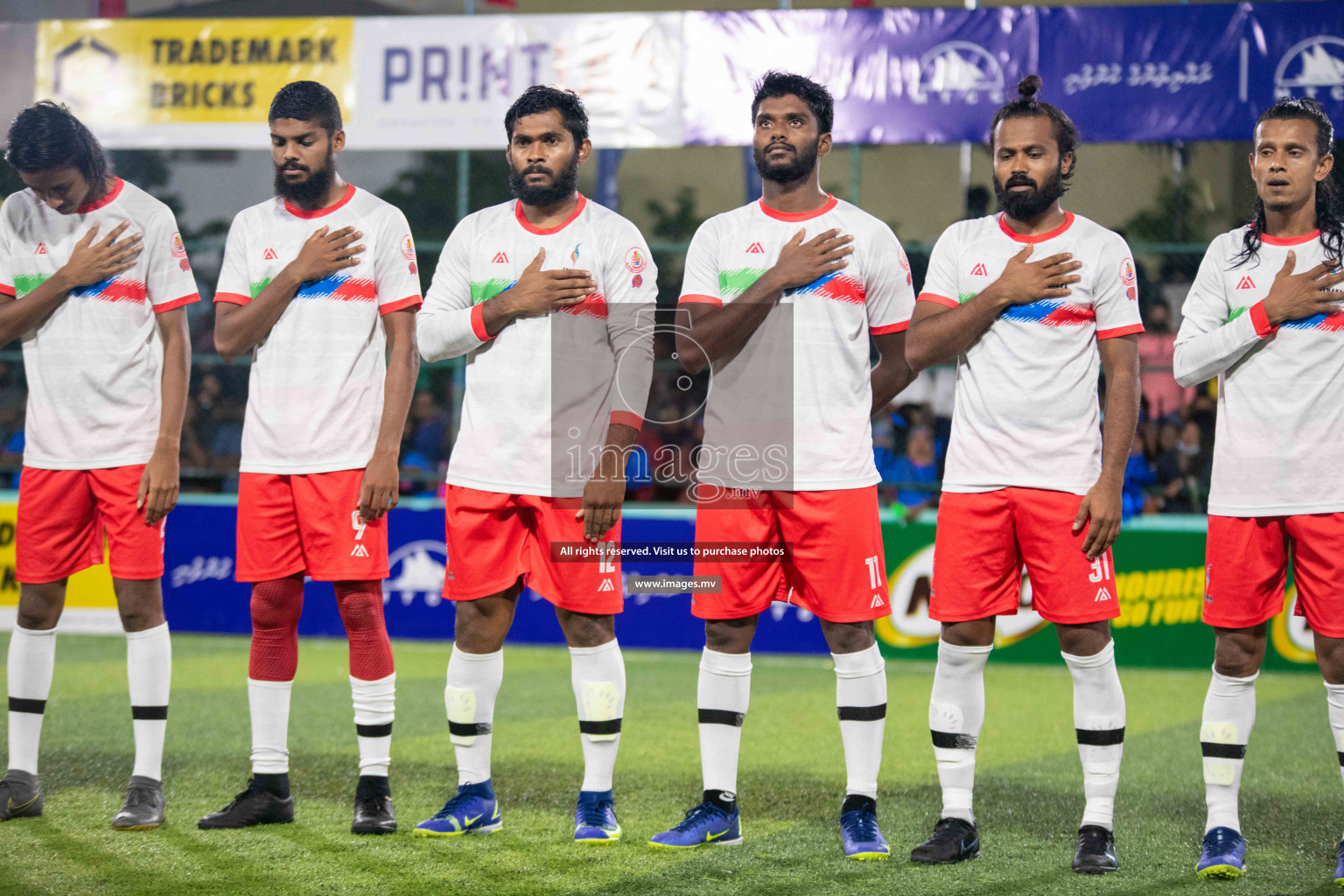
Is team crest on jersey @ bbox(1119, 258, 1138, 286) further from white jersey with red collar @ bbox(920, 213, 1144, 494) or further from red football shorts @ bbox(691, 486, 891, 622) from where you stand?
red football shorts @ bbox(691, 486, 891, 622)

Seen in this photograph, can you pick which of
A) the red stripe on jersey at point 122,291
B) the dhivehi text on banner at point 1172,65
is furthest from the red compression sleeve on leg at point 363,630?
the dhivehi text on banner at point 1172,65

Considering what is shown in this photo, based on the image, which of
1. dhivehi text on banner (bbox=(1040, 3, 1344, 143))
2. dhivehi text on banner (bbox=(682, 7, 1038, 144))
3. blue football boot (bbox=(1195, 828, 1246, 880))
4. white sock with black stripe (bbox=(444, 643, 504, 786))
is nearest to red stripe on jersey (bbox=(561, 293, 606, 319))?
white sock with black stripe (bbox=(444, 643, 504, 786))

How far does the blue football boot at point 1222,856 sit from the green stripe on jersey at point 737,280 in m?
2.32

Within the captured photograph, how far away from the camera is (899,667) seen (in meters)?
9.11

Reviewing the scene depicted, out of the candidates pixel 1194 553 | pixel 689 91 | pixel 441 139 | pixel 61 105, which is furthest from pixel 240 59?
pixel 1194 553

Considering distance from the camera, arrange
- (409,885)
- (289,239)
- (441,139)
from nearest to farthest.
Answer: (409,885), (289,239), (441,139)

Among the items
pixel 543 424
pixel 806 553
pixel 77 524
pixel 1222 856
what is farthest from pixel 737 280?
pixel 77 524

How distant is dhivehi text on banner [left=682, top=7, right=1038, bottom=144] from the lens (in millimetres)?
10117

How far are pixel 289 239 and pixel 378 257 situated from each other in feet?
1.03

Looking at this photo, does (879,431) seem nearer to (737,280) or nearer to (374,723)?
(737,280)

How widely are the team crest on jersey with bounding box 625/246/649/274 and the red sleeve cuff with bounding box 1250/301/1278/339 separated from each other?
1.97 meters

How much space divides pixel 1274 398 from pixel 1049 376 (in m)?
0.73

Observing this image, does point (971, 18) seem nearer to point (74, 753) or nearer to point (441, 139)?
point (441, 139)

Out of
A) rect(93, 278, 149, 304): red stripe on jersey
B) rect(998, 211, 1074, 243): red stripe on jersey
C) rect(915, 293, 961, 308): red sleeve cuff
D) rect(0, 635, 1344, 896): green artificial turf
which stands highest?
rect(998, 211, 1074, 243): red stripe on jersey
